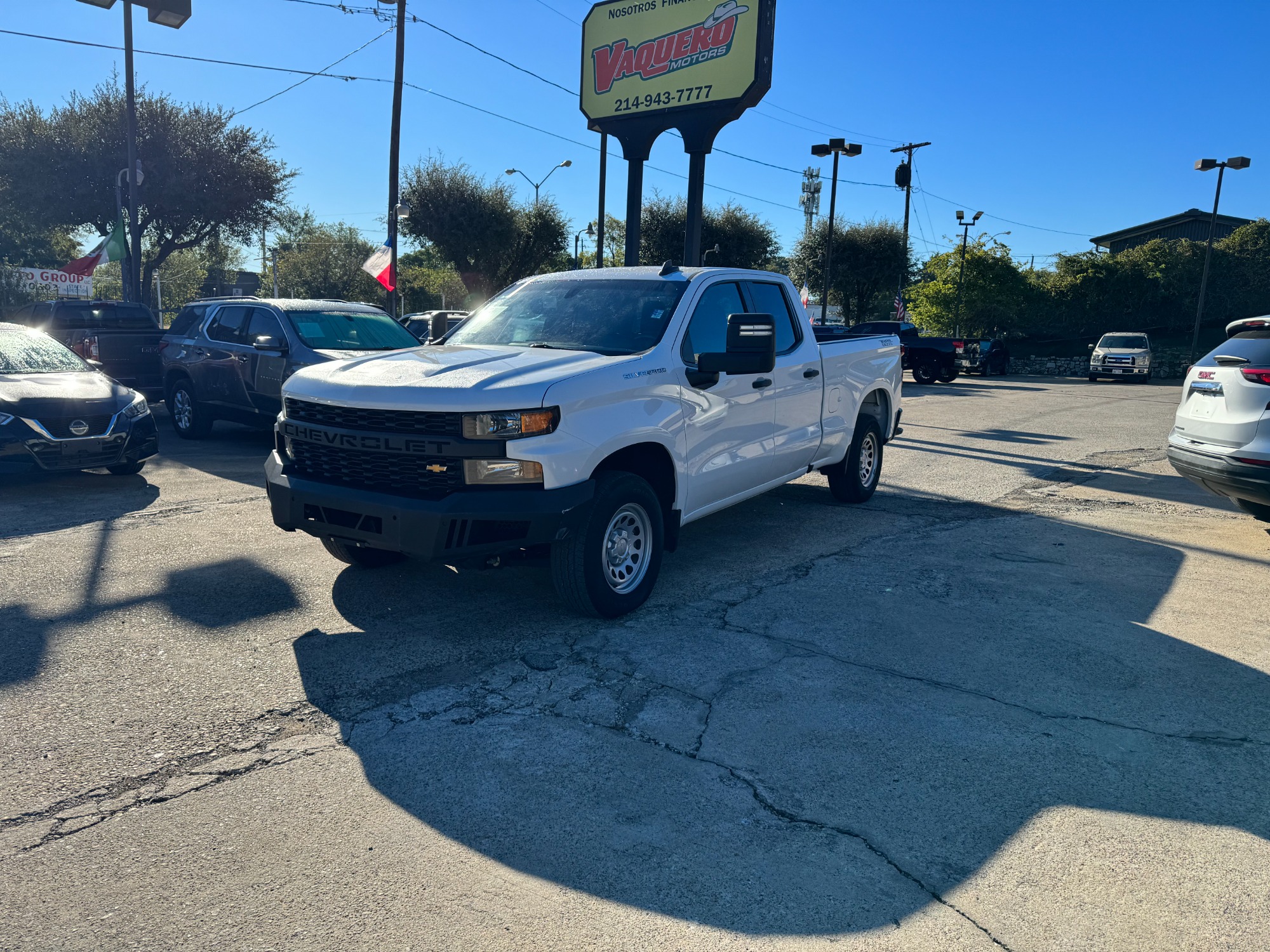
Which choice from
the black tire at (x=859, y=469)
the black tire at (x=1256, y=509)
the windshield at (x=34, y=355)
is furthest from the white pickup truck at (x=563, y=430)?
the windshield at (x=34, y=355)

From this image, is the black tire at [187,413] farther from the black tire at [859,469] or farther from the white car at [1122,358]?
the white car at [1122,358]

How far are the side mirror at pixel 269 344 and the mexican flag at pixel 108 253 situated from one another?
→ 1311 cm

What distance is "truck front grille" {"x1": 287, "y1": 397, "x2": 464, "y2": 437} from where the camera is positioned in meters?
4.42

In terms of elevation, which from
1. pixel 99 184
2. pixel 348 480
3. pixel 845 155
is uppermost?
pixel 845 155

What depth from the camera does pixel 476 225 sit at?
38625mm

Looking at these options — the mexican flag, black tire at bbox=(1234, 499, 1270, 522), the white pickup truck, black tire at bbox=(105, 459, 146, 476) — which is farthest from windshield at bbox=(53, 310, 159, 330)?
black tire at bbox=(1234, 499, 1270, 522)

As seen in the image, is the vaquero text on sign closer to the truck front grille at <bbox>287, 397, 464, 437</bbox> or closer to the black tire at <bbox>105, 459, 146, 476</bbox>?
the black tire at <bbox>105, 459, 146, 476</bbox>

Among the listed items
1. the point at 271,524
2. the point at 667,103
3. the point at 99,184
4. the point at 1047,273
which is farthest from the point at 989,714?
the point at 1047,273

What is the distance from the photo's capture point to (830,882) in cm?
273

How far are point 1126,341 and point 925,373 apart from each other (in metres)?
8.02

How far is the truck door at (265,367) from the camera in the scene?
1038 cm

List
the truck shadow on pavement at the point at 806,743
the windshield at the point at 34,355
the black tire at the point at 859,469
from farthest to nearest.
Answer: the windshield at the point at 34,355 → the black tire at the point at 859,469 → the truck shadow on pavement at the point at 806,743

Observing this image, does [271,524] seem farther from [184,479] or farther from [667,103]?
[667,103]

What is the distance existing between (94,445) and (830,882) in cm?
794
